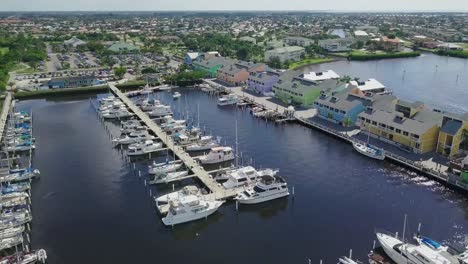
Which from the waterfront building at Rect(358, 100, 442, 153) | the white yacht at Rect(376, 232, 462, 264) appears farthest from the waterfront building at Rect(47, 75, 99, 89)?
the white yacht at Rect(376, 232, 462, 264)

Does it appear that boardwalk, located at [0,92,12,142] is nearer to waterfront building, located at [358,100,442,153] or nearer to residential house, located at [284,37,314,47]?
waterfront building, located at [358,100,442,153]

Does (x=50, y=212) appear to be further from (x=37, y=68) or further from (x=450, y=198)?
(x=37, y=68)

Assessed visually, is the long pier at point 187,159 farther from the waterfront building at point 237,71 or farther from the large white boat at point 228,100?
the waterfront building at point 237,71

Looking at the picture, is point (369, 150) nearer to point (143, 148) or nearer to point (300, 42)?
point (143, 148)

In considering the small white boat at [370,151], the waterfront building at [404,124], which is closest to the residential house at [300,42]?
the waterfront building at [404,124]

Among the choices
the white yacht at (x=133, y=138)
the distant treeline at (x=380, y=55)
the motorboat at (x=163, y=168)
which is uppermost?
the distant treeline at (x=380, y=55)

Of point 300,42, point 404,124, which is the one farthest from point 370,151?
point 300,42

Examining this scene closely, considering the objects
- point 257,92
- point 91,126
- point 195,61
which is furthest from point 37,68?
point 257,92
